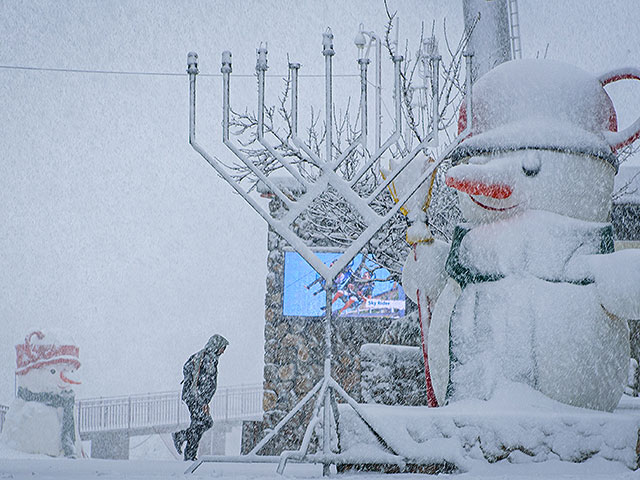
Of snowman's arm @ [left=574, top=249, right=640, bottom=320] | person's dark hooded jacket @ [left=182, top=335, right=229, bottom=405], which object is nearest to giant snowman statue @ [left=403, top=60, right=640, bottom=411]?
snowman's arm @ [left=574, top=249, right=640, bottom=320]

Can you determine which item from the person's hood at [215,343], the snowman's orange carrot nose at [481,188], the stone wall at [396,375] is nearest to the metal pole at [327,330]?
the snowman's orange carrot nose at [481,188]

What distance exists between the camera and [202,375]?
5340 millimetres

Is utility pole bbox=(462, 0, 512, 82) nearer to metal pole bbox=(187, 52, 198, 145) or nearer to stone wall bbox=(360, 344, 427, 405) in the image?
stone wall bbox=(360, 344, 427, 405)

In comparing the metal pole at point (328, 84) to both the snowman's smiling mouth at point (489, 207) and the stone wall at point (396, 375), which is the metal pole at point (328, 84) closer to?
the snowman's smiling mouth at point (489, 207)

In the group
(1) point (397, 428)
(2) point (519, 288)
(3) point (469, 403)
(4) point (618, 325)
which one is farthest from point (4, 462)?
(4) point (618, 325)

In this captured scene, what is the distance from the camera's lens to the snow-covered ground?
8.12 ft

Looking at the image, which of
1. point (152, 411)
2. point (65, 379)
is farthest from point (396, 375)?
point (152, 411)

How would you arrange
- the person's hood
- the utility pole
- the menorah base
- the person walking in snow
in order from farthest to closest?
the utility pole → the person's hood → the person walking in snow → the menorah base

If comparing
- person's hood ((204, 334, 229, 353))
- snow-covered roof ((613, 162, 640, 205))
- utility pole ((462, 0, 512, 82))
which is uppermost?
utility pole ((462, 0, 512, 82))

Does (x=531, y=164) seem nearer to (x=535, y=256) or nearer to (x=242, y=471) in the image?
(x=535, y=256)

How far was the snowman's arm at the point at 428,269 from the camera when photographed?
150 inches

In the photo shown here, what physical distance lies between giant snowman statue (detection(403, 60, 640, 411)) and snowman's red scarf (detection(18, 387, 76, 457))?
4.58 m

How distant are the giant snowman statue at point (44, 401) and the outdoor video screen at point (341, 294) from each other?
7.36 feet

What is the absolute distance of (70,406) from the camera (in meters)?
7.38
